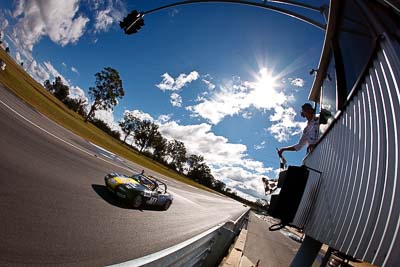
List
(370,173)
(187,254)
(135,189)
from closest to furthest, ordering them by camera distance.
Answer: (370,173)
(187,254)
(135,189)

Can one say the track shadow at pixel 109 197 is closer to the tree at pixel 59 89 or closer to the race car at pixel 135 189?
the race car at pixel 135 189

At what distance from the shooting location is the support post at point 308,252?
4608 millimetres

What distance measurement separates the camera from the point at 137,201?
402 inches

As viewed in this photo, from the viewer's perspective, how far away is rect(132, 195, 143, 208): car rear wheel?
1000 cm

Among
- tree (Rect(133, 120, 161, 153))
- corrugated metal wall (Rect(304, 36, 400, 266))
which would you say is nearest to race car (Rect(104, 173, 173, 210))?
corrugated metal wall (Rect(304, 36, 400, 266))

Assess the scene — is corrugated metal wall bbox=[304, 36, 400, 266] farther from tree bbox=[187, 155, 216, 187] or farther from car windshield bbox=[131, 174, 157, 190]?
tree bbox=[187, 155, 216, 187]

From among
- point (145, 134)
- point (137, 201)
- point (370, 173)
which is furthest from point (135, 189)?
point (145, 134)

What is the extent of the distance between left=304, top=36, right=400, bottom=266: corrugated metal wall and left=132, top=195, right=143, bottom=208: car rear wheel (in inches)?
311

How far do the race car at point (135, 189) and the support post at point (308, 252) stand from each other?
6.64 metres

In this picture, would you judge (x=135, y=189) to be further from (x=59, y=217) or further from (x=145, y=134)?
(x=145, y=134)

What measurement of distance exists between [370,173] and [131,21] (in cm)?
900

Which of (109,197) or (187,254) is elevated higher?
(187,254)

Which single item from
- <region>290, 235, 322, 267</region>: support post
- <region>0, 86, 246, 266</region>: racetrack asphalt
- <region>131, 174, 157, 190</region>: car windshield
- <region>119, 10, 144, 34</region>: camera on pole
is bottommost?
<region>0, 86, 246, 266</region>: racetrack asphalt

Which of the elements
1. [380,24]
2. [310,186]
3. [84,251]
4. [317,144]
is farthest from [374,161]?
[84,251]
